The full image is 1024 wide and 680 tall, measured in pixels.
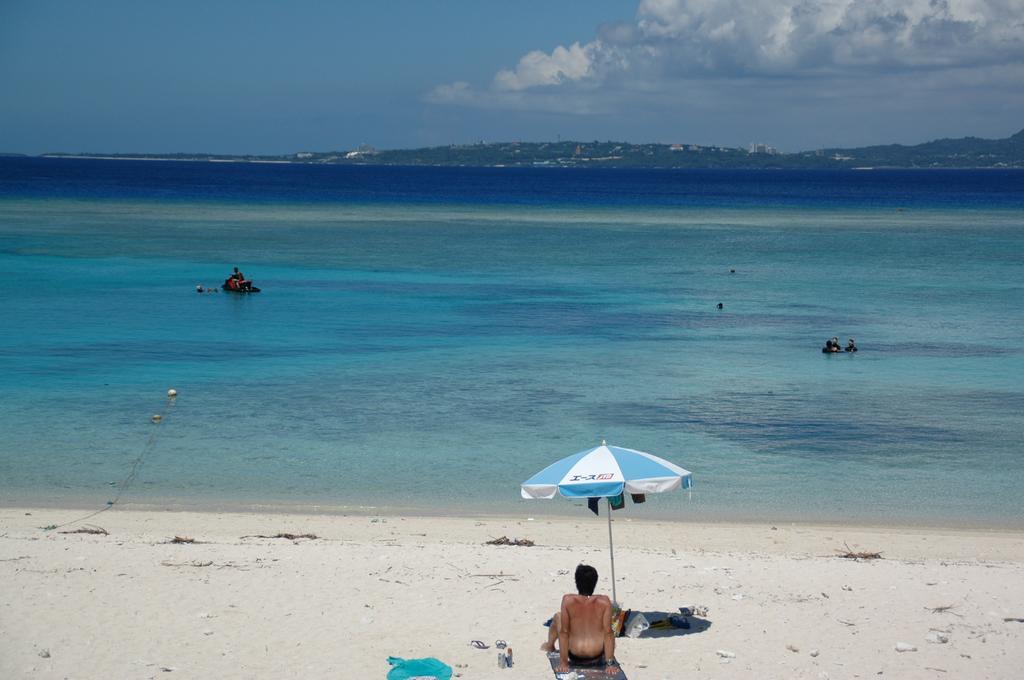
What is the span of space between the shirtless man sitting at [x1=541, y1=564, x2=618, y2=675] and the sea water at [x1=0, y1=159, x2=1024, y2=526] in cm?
708

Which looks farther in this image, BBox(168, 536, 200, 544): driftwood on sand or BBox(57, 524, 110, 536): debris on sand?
Result: BBox(57, 524, 110, 536): debris on sand

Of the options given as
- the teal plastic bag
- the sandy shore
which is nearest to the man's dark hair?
the sandy shore

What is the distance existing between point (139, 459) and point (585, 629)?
1195 centimetres

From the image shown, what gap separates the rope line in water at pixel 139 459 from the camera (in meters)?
16.5

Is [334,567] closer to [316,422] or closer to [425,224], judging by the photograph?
[316,422]

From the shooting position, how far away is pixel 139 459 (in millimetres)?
19750

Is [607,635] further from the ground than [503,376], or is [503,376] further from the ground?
[607,635]

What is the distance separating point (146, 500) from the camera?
1766 centimetres

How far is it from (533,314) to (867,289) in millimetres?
16067

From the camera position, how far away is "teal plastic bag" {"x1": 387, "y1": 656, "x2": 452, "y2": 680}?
10305 millimetres

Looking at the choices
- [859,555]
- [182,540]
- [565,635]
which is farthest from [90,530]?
[859,555]

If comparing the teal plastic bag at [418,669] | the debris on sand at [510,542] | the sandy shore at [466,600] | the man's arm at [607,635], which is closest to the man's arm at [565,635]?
the man's arm at [607,635]

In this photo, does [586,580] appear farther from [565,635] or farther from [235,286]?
[235,286]

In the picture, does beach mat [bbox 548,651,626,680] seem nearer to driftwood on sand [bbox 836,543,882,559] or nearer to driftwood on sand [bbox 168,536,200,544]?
driftwood on sand [bbox 836,543,882,559]
